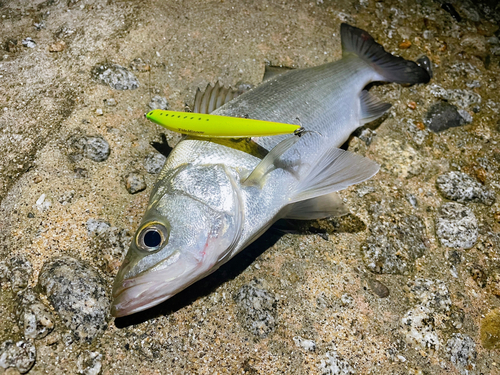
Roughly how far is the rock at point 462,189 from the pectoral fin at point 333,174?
35.3 inches

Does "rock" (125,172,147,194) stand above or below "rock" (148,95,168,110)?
below

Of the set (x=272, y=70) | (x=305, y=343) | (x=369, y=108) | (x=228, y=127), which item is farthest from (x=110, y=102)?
(x=305, y=343)

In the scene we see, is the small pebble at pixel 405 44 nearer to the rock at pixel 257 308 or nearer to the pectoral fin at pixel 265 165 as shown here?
the pectoral fin at pixel 265 165

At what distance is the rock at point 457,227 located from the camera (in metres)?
2.75

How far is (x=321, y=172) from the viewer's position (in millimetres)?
2461

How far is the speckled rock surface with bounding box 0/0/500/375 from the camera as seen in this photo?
2.18 metres

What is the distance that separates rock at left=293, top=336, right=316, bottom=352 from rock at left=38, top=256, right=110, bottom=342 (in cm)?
112

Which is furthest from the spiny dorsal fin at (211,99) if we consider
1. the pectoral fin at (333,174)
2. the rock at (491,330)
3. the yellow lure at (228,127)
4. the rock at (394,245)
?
the rock at (491,330)

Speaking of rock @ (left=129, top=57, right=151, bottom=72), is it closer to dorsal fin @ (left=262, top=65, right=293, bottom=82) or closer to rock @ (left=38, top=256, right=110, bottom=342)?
dorsal fin @ (left=262, top=65, right=293, bottom=82)

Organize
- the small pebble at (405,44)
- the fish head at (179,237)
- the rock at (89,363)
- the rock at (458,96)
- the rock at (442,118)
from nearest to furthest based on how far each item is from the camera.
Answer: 1. the fish head at (179,237)
2. the rock at (89,363)
3. the rock at (442,118)
4. the rock at (458,96)
5. the small pebble at (405,44)

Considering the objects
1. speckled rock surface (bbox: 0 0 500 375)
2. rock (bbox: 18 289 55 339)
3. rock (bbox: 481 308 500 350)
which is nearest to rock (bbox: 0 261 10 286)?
speckled rock surface (bbox: 0 0 500 375)

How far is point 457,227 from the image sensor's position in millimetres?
2783

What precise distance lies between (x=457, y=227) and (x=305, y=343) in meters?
1.47

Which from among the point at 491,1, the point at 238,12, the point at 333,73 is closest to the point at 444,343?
the point at 333,73
